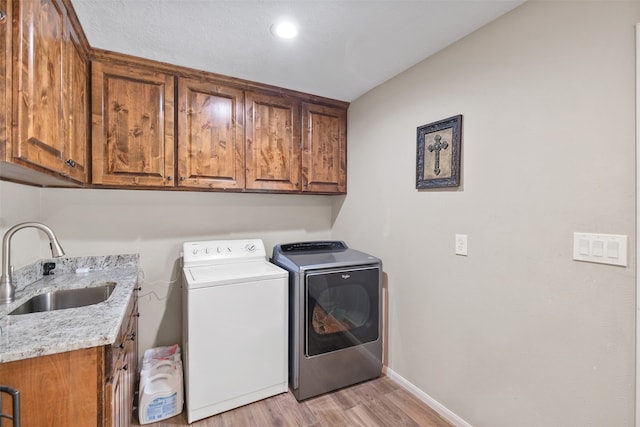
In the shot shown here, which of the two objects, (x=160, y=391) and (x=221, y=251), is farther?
(x=221, y=251)

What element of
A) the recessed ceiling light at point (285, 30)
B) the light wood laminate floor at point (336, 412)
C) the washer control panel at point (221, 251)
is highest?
the recessed ceiling light at point (285, 30)

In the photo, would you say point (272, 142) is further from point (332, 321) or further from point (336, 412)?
point (336, 412)

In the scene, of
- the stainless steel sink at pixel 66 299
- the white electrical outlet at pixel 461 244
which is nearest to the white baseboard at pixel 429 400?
the white electrical outlet at pixel 461 244

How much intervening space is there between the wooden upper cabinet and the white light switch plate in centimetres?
217

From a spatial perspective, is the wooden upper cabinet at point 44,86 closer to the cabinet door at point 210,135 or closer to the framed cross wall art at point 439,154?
the cabinet door at point 210,135

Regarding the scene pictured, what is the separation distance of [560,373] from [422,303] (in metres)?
0.80

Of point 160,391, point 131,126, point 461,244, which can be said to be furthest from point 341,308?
point 131,126

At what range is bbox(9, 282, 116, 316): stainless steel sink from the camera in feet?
4.80

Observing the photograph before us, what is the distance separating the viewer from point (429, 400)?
1.96 metres

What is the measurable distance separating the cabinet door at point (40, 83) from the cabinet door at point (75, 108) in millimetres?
82

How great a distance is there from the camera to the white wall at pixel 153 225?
1956mm

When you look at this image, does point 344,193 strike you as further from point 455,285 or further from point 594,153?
point 594,153

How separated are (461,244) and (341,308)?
0.97 meters

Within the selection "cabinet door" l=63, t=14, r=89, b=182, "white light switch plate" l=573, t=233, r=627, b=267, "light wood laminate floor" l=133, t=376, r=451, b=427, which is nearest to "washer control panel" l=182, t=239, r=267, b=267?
"cabinet door" l=63, t=14, r=89, b=182
